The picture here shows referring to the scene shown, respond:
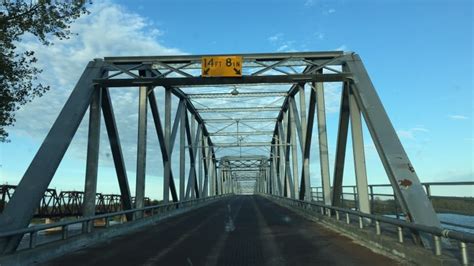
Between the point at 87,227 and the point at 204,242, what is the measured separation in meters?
3.20

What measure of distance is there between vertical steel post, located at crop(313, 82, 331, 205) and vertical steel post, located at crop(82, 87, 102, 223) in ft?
33.5

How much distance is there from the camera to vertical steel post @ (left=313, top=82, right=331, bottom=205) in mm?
21375

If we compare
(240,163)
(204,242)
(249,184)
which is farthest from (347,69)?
(249,184)

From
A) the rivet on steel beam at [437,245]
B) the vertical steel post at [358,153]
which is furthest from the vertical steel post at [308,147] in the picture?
the rivet on steel beam at [437,245]

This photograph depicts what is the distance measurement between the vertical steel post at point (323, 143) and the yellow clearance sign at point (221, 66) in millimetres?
6959

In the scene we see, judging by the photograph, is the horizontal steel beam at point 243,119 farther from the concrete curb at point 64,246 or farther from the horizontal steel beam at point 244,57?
the concrete curb at point 64,246

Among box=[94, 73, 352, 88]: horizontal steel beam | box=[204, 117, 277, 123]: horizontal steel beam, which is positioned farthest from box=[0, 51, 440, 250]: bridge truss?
box=[204, 117, 277, 123]: horizontal steel beam

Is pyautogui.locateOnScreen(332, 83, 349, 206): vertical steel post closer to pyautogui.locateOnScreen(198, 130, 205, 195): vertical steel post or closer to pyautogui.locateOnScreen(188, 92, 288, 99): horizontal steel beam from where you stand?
pyautogui.locateOnScreen(188, 92, 288, 99): horizontal steel beam

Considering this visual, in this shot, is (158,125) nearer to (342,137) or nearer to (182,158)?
(182,158)

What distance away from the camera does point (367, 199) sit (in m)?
14.8

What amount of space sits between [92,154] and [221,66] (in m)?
5.55

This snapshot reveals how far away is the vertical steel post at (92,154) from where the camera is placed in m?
15.4

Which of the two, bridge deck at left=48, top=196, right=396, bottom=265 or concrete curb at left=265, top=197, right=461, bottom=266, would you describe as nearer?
concrete curb at left=265, top=197, right=461, bottom=266

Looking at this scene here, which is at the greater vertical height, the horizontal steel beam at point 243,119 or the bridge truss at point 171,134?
the horizontal steel beam at point 243,119
